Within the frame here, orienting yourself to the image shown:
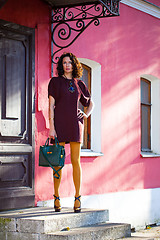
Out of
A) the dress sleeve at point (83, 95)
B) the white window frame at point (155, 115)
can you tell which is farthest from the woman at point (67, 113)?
the white window frame at point (155, 115)

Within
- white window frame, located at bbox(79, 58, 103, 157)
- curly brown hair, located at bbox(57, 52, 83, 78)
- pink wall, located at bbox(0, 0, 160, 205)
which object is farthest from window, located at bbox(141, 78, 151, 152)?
curly brown hair, located at bbox(57, 52, 83, 78)

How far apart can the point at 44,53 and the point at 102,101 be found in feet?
5.59

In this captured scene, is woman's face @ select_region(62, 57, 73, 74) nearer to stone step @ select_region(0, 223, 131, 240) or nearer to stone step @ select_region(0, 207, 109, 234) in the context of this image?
stone step @ select_region(0, 207, 109, 234)

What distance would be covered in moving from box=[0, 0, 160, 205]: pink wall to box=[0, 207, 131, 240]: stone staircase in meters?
1.00

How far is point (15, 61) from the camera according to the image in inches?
289

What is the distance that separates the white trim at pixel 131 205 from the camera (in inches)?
346

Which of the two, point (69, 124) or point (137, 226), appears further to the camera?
point (137, 226)

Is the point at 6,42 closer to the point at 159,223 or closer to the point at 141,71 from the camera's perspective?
the point at 141,71

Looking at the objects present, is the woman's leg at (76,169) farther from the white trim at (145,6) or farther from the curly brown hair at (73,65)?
the white trim at (145,6)

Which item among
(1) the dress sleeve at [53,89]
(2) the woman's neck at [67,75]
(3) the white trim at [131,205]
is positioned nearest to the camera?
(1) the dress sleeve at [53,89]

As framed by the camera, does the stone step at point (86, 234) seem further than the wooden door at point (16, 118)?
No

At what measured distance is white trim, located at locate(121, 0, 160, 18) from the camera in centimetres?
999

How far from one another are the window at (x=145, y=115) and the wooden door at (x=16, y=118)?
371 centimetres

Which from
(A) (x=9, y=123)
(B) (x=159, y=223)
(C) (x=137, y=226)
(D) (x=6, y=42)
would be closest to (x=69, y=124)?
(A) (x=9, y=123)
